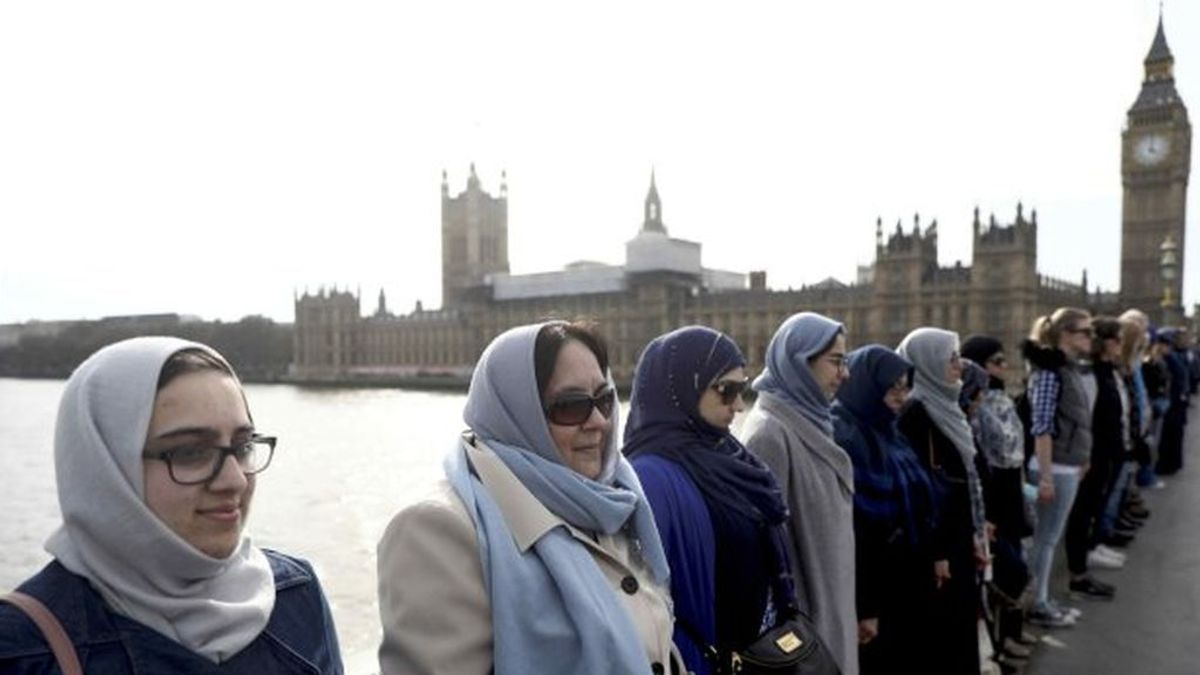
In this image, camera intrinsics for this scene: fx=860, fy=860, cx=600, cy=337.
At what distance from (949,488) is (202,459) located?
2.88m

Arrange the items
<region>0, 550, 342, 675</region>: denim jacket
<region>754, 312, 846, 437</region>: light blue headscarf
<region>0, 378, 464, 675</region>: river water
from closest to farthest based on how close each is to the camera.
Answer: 1. <region>0, 550, 342, 675</region>: denim jacket
2. <region>754, 312, 846, 437</region>: light blue headscarf
3. <region>0, 378, 464, 675</region>: river water

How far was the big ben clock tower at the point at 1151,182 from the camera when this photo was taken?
4541 cm

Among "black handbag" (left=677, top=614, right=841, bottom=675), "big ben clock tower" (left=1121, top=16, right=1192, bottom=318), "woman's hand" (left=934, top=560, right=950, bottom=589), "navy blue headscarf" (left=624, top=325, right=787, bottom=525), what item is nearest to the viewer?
"black handbag" (left=677, top=614, right=841, bottom=675)

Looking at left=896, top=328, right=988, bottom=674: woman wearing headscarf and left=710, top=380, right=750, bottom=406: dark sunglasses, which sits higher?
left=710, top=380, right=750, bottom=406: dark sunglasses

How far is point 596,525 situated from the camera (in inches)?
65.6

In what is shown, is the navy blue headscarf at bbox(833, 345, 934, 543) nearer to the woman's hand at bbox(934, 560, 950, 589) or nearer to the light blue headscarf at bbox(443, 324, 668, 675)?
the woman's hand at bbox(934, 560, 950, 589)

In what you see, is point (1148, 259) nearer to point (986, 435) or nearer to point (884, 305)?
point (884, 305)

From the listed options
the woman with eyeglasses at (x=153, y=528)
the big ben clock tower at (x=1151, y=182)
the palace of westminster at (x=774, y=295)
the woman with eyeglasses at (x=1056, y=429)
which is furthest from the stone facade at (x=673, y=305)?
the woman with eyeglasses at (x=153, y=528)

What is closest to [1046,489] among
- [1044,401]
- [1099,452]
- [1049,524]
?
[1049,524]

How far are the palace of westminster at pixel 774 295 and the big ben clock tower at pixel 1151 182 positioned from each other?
64 millimetres

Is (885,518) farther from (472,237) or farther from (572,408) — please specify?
(472,237)

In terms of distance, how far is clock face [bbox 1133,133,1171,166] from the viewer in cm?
4600

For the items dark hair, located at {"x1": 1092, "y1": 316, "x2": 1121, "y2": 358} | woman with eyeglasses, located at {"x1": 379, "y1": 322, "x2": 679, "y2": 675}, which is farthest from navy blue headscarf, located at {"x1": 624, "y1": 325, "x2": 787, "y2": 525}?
dark hair, located at {"x1": 1092, "y1": 316, "x2": 1121, "y2": 358}

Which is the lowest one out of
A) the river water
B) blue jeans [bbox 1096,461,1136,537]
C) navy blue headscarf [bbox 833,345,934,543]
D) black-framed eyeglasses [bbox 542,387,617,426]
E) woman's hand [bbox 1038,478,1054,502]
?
the river water
